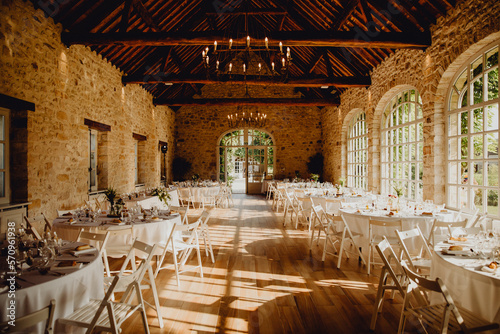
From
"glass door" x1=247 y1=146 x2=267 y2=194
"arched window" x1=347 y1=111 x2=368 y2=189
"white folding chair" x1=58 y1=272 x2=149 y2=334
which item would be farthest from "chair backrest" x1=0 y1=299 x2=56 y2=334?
"glass door" x1=247 y1=146 x2=267 y2=194

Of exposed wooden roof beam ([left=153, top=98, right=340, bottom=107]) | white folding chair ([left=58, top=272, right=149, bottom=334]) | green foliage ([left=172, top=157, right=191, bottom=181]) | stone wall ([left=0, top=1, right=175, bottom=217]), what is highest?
exposed wooden roof beam ([left=153, top=98, right=340, bottom=107])

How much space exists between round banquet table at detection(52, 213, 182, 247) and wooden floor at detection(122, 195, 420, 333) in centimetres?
58

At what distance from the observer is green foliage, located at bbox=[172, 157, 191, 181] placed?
13703mm

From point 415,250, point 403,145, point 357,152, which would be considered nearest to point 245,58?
point 415,250

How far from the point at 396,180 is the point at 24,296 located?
24.1ft

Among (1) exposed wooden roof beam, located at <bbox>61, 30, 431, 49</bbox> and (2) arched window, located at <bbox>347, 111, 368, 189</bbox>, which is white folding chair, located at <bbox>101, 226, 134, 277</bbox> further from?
(2) arched window, located at <bbox>347, 111, 368, 189</bbox>

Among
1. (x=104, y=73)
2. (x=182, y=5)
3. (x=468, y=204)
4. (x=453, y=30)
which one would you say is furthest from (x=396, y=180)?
(x=104, y=73)

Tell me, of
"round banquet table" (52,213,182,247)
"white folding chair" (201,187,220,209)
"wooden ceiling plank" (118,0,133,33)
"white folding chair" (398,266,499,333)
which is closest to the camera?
"white folding chair" (398,266,499,333)

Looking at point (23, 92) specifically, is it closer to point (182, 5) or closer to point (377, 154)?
point (182, 5)

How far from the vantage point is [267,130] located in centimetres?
1429

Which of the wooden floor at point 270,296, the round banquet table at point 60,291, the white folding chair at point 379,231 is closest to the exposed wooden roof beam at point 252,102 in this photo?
the wooden floor at point 270,296

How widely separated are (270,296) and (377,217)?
2.01 m

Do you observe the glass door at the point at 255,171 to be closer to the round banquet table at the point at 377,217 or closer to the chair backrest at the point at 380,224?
the round banquet table at the point at 377,217

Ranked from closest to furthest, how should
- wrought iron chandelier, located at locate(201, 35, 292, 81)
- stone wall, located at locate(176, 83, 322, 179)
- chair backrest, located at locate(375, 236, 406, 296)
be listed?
1. chair backrest, located at locate(375, 236, 406, 296)
2. wrought iron chandelier, located at locate(201, 35, 292, 81)
3. stone wall, located at locate(176, 83, 322, 179)
